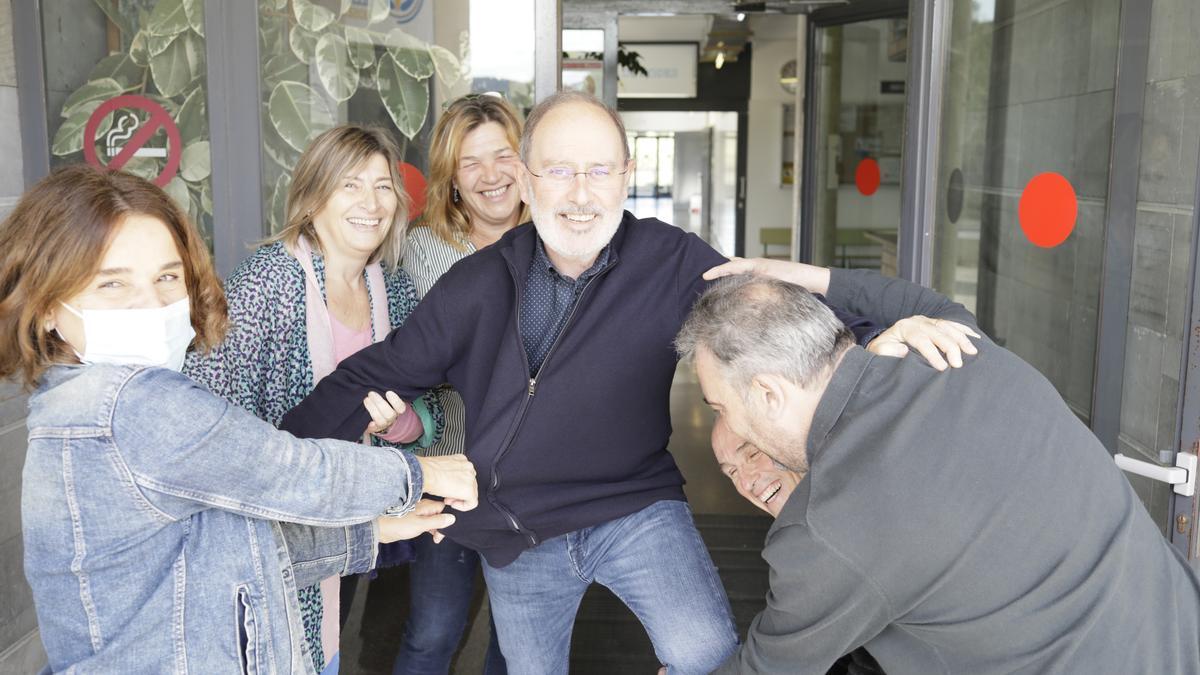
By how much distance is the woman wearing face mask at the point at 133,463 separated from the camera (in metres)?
1.25

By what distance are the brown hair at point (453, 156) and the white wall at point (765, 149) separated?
438 inches

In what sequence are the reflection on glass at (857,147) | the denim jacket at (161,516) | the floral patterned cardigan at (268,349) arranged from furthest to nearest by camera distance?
the reflection on glass at (857,147), the floral patterned cardigan at (268,349), the denim jacket at (161,516)

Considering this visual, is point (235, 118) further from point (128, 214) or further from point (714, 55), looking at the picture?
point (714, 55)

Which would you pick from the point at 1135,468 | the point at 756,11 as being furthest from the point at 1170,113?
the point at 756,11

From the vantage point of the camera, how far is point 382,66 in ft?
11.0

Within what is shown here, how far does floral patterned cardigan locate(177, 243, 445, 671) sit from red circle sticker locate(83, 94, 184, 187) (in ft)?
4.07

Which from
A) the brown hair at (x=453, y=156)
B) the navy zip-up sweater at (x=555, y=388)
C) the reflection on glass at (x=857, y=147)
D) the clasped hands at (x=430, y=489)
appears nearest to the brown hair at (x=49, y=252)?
the clasped hands at (x=430, y=489)

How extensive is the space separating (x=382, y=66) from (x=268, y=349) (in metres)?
1.56

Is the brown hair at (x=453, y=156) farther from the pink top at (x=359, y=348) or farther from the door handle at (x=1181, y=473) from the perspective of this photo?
the door handle at (x=1181, y=473)

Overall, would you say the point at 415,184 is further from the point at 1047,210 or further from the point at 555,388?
the point at 1047,210

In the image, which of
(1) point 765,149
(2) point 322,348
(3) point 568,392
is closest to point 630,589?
(3) point 568,392

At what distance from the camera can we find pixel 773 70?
1363 cm

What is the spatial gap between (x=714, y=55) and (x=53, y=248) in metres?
12.6

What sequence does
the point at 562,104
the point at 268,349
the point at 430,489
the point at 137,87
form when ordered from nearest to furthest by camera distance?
the point at 430,489
the point at 562,104
the point at 268,349
the point at 137,87
